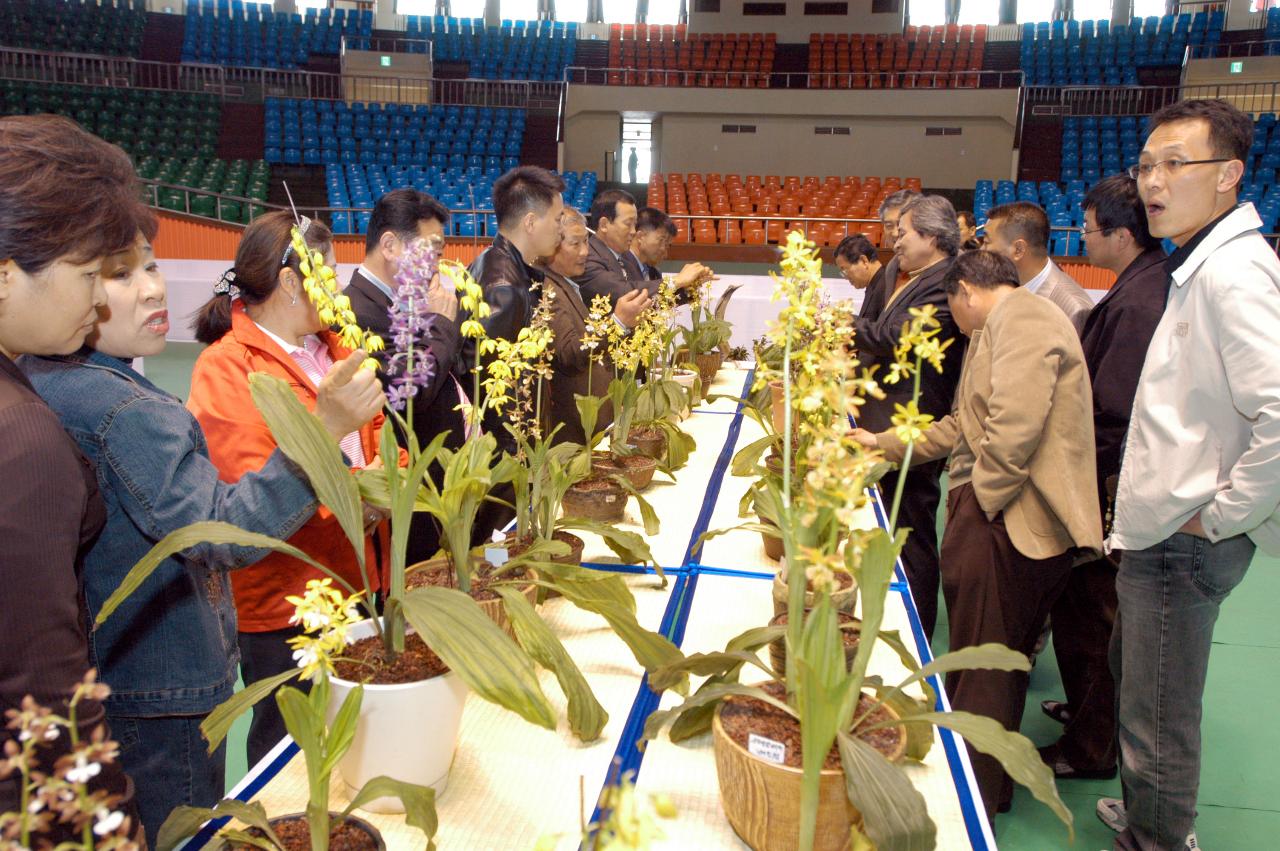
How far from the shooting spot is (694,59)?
687 inches

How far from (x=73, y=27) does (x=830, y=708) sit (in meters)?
20.1

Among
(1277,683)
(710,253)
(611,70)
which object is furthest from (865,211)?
(1277,683)

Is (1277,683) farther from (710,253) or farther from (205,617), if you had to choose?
(710,253)

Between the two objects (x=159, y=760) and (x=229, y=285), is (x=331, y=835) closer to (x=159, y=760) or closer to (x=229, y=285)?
(x=159, y=760)

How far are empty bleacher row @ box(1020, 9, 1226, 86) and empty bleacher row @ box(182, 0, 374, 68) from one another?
43.8 feet

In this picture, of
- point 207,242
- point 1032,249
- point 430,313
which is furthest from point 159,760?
point 207,242

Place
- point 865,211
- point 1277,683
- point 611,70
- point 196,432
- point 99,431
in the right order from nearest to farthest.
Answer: point 99,431 → point 196,432 → point 1277,683 → point 865,211 → point 611,70

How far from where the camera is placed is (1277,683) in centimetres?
303

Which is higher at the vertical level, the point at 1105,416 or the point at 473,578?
the point at 1105,416

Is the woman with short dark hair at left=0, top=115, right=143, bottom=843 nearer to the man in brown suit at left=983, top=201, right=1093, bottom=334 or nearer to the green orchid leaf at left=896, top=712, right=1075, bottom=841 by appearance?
the green orchid leaf at left=896, top=712, right=1075, bottom=841

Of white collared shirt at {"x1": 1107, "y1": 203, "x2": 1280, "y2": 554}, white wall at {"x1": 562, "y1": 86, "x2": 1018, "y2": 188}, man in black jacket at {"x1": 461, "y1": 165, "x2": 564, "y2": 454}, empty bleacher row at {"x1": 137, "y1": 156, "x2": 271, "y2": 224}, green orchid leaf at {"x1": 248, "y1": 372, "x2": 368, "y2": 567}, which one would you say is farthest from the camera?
white wall at {"x1": 562, "y1": 86, "x2": 1018, "y2": 188}

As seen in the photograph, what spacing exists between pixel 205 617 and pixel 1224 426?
1899 millimetres

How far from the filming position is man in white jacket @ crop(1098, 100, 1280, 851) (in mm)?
1632

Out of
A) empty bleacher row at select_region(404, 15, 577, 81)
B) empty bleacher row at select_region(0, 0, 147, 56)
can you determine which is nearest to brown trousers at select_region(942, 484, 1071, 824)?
empty bleacher row at select_region(404, 15, 577, 81)
